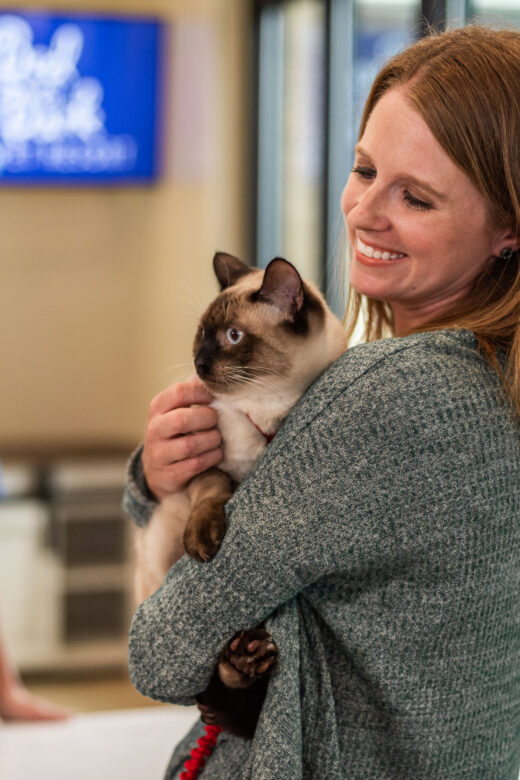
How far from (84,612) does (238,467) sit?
2894mm

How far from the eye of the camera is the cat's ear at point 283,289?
3.92ft

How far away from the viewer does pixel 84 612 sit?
3.91 m

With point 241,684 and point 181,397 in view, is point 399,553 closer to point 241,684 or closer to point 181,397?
point 241,684

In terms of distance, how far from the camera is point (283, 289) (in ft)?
4.03

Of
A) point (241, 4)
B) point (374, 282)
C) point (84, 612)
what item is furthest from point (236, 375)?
point (241, 4)

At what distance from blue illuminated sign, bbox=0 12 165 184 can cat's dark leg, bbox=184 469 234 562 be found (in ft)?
11.3

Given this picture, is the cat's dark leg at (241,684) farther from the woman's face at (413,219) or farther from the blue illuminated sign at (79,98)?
the blue illuminated sign at (79,98)

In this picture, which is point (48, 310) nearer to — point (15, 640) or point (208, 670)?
point (15, 640)

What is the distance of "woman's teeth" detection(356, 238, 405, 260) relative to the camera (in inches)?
49.7

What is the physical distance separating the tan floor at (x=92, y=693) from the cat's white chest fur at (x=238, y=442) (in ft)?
8.80

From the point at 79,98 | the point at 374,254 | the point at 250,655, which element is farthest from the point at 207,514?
the point at 79,98

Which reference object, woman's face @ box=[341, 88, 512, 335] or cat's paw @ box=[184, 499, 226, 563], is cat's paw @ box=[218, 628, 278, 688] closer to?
cat's paw @ box=[184, 499, 226, 563]

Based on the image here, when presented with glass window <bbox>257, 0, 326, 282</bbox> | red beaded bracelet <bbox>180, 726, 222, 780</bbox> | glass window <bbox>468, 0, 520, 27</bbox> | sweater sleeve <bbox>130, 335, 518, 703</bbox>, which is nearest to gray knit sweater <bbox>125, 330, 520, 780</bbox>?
sweater sleeve <bbox>130, 335, 518, 703</bbox>

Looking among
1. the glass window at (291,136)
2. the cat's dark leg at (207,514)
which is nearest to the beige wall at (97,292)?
the glass window at (291,136)
